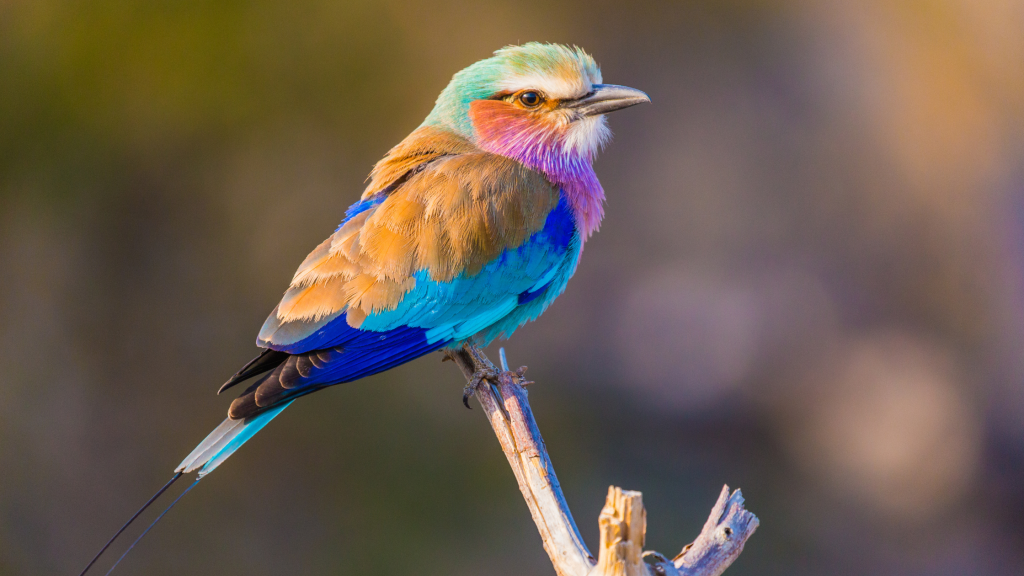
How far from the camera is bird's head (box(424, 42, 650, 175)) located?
2363mm

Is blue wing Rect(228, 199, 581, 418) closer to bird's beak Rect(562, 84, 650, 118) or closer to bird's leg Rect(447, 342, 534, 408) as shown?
bird's leg Rect(447, 342, 534, 408)

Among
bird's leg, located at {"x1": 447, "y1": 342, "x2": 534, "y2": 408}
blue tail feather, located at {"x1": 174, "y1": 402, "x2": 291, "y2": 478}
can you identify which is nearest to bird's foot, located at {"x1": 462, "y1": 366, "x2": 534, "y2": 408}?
bird's leg, located at {"x1": 447, "y1": 342, "x2": 534, "y2": 408}

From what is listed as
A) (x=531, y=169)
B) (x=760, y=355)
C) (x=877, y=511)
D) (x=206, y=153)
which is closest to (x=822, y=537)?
(x=877, y=511)

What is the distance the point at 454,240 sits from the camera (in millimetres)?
2158

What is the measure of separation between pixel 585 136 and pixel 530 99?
20 cm

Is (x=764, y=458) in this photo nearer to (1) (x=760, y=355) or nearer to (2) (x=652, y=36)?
(1) (x=760, y=355)

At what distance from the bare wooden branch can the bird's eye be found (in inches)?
30.9

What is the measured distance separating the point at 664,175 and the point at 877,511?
2168 mm

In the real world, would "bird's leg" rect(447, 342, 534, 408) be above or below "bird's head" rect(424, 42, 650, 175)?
below

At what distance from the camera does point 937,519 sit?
4.40 meters

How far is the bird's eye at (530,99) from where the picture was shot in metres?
2.39

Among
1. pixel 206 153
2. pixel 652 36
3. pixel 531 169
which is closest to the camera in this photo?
pixel 531 169

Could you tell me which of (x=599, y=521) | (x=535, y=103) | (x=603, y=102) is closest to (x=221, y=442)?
(x=599, y=521)

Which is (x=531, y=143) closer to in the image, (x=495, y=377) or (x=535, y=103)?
(x=535, y=103)
